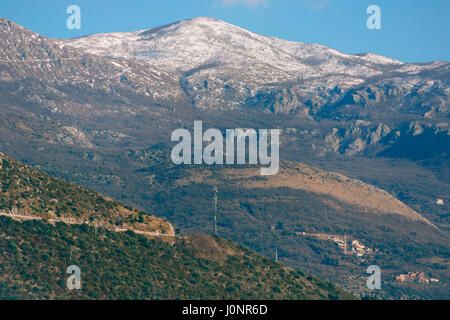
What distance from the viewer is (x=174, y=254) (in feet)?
499

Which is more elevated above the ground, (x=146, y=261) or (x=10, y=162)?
(x=10, y=162)

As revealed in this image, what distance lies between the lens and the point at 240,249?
6624 inches
